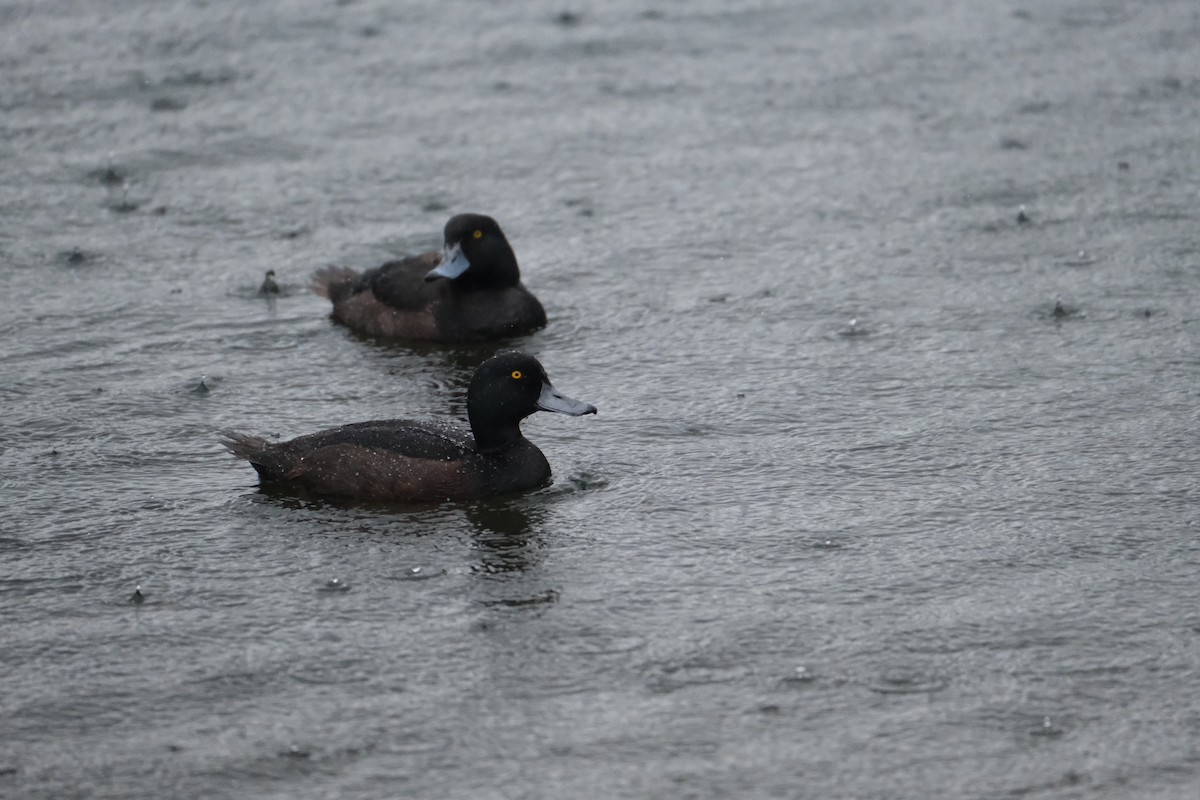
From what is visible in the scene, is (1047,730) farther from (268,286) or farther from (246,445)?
(268,286)

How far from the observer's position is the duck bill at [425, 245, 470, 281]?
10984 mm

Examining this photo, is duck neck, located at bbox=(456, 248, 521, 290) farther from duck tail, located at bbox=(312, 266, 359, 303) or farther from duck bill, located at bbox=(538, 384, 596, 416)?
duck bill, located at bbox=(538, 384, 596, 416)

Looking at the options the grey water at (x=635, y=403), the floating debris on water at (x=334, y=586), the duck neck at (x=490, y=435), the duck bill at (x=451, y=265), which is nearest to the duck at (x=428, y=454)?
the duck neck at (x=490, y=435)

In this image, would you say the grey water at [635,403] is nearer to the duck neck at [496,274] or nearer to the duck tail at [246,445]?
the duck tail at [246,445]

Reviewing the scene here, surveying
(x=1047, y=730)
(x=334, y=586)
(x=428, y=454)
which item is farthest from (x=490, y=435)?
(x=1047, y=730)

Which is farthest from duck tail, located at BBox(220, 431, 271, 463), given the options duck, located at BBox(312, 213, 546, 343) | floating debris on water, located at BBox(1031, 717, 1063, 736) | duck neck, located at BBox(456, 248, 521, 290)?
floating debris on water, located at BBox(1031, 717, 1063, 736)

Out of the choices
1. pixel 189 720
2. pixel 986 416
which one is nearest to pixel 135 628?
pixel 189 720

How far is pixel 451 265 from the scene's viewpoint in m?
11.0

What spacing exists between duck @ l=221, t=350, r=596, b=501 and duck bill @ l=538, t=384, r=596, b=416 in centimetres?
2

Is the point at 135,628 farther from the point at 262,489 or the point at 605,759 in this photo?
the point at 605,759

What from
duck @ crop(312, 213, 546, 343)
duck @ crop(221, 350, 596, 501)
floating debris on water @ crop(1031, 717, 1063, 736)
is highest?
duck @ crop(312, 213, 546, 343)

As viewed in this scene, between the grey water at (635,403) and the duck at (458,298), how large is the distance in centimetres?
22

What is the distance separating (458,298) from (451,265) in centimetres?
25

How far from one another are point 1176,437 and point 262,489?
4640 millimetres
